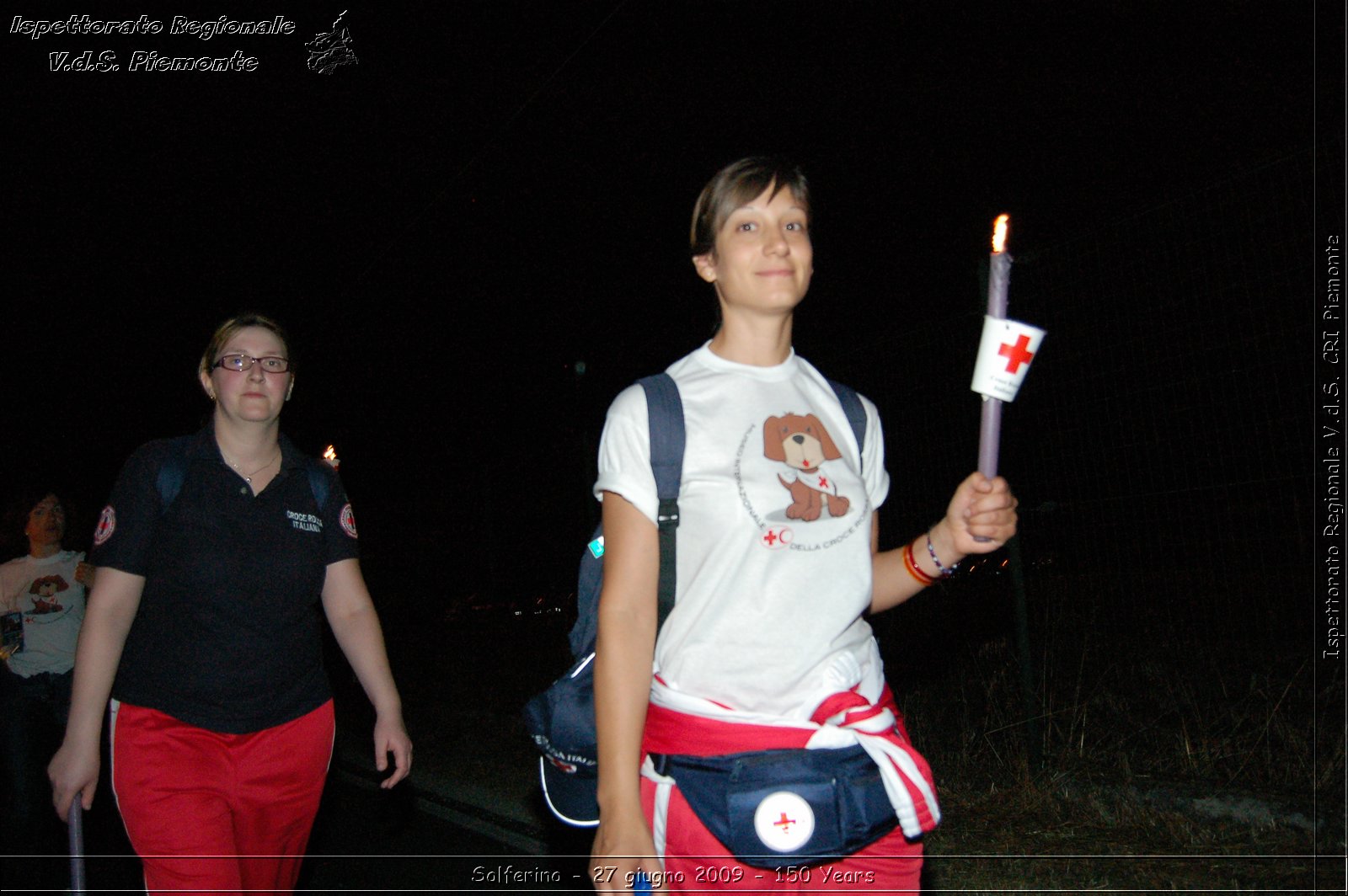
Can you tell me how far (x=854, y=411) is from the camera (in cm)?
258

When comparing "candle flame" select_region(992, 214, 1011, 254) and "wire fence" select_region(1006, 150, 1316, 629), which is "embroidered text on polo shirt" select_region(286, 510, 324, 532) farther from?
"wire fence" select_region(1006, 150, 1316, 629)

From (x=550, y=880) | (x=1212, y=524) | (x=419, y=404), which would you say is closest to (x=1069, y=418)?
(x=1212, y=524)

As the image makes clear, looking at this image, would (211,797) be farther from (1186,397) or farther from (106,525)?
(1186,397)

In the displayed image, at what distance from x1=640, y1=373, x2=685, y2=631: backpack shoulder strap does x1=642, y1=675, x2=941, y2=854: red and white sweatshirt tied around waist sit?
7.8 inches

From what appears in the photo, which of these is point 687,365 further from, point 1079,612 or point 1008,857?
point 1079,612

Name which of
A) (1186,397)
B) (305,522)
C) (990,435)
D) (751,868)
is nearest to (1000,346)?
(990,435)

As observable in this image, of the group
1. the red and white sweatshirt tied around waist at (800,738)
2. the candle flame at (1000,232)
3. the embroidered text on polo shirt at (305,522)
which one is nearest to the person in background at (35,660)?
the embroidered text on polo shirt at (305,522)

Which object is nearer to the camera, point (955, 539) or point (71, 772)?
point (955, 539)

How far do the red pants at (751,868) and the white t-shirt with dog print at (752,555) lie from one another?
269 millimetres

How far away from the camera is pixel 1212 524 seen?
594 cm

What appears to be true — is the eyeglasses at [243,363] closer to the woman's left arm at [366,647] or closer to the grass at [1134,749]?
the woman's left arm at [366,647]

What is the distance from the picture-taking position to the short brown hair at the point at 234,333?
356 centimetres

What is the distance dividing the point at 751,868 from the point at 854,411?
1074mm

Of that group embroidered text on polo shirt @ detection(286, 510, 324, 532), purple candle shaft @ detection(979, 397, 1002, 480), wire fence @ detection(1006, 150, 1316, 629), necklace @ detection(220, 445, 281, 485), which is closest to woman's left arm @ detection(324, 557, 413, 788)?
embroidered text on polo shirt @ detection(286, 510, 324, 532)
